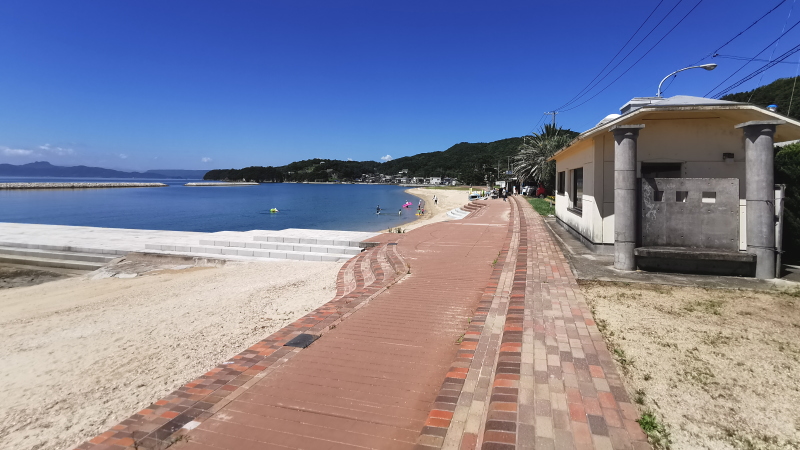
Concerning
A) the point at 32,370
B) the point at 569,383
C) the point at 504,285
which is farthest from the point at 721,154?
the point at 32,370

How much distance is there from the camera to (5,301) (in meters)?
10.1

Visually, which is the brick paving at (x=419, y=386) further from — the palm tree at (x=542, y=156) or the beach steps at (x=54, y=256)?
the palm tree at (x=542, y=156)

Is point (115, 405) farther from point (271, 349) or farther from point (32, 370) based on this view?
point (32, 370)

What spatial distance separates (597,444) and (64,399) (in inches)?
210

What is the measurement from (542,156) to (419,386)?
34028mm

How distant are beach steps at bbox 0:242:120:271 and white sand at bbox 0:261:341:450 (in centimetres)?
311

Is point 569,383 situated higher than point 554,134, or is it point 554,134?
point 554,134

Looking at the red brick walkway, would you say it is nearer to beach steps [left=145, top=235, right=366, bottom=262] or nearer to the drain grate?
the drain grate

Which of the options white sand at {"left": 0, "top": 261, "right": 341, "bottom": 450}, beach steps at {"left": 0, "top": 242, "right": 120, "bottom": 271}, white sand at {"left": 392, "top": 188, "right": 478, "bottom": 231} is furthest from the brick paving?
beach steps at {"left": 0, "top": 242, "right": 120, "bottom": 271}

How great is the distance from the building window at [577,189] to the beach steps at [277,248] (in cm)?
596

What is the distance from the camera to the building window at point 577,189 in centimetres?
1059

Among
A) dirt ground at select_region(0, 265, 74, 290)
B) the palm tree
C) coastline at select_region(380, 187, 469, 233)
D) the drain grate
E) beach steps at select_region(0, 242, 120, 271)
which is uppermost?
the palm tree

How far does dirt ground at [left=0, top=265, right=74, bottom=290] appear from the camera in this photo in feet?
40.8

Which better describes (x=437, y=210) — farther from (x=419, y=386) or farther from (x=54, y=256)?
(x=419, y=386)
